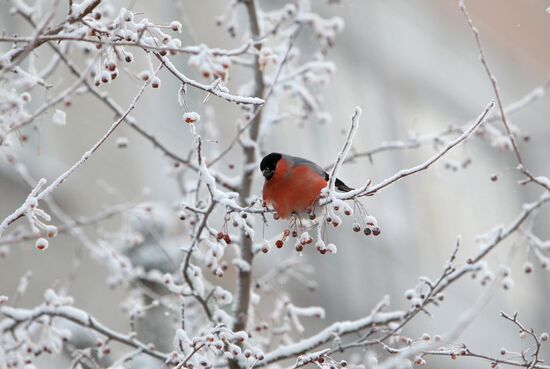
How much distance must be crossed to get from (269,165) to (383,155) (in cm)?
720

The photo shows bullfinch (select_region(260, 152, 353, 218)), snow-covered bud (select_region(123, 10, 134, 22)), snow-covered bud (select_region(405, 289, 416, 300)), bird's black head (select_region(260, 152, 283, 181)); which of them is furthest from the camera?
bird's black head (select_region(260, 152, 283, 181))

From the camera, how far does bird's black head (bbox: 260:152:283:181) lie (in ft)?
12.0

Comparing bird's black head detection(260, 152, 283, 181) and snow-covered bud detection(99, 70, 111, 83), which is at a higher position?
bird's black head detection(260, 152, 283, 181)

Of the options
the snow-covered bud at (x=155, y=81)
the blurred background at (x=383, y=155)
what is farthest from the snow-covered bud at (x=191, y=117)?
the blurred background at (x=383, y=155)

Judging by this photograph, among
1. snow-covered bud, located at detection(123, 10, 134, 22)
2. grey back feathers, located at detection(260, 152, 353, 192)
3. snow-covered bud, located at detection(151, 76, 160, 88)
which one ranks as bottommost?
snow-covered bud, located at detection(151, 76, 160, 88)

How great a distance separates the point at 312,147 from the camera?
9.52 meters

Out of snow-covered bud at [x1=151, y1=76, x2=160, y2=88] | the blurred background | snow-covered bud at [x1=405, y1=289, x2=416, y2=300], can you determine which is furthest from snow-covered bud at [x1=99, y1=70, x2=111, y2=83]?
the blurred background

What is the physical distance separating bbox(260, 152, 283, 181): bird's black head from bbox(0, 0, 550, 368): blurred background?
2.28 meters

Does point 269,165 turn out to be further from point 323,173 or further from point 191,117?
point 191,117

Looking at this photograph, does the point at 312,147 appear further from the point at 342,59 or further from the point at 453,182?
the point at 453,182

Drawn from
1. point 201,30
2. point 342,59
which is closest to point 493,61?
point 342,59

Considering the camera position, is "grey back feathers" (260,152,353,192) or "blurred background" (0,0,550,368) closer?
"grey back feathers" (260,152,353,192)

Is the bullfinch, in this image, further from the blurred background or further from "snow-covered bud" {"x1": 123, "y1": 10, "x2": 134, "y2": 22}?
the blurred background

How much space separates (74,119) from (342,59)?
162 inches
